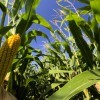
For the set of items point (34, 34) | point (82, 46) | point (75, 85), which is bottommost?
point (75, 85)

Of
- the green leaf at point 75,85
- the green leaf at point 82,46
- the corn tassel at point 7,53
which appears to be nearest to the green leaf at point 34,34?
the green leaf at point 82,46

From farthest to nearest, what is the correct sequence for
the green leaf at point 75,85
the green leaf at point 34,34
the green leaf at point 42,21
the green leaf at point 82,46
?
the green leaf at point 34,34
the green leaf at point 42,21
the green leaf at point 82,46
the green leaf at point 75,85

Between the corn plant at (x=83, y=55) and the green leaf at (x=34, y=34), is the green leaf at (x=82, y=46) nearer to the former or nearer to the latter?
the corn plant at (x=83, y=55)

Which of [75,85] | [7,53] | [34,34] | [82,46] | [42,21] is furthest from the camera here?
[34,34]

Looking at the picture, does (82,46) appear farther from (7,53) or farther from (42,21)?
(7,53)

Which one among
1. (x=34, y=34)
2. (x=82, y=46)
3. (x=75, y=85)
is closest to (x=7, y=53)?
(x=75, y=85)

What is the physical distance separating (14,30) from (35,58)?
138 cm

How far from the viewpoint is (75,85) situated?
1317mm

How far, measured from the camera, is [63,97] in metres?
1.24

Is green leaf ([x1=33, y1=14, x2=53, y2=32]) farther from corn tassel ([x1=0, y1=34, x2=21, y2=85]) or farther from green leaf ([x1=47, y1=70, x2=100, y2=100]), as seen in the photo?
green leaf ([x1=47, y1=70, x2=100, y2=100])

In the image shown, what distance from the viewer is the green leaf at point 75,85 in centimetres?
125

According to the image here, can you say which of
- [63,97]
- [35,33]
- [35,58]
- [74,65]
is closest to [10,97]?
[63,97]

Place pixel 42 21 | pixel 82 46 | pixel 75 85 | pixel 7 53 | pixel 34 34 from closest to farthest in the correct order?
pixel 75 85, pixel 7 53, pixel 82 46, pixel 42 21, pixel 34 34

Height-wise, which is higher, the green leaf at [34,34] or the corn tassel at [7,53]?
the green leaf at [34,34]
